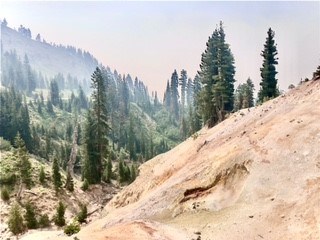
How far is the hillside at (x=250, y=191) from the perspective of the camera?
56.0 feet

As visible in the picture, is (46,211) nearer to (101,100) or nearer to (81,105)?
(101,100)

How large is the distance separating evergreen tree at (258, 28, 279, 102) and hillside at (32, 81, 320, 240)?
2898 cm

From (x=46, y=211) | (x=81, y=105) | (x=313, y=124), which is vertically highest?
(x=81, y=105)

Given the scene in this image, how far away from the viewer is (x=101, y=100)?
202 ft

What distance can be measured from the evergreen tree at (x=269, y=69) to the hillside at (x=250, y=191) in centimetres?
2898

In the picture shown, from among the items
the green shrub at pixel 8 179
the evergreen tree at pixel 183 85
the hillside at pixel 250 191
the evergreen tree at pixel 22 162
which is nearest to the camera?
the hillside at pixel 250 191

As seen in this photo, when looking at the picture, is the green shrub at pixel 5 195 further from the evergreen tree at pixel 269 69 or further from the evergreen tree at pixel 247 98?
the evergreen tree at pixel 247 98

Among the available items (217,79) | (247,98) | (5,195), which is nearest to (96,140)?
(5,195)

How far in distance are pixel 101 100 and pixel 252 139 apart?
41456 mm

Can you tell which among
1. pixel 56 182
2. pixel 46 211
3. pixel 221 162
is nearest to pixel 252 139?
pixel 221 162

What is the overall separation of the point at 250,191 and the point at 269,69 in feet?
132

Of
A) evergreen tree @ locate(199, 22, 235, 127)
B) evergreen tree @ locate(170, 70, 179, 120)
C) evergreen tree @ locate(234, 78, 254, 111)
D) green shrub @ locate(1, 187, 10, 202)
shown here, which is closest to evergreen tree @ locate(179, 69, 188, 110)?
evergreen tree @ locate(170, 70, 179, 120)

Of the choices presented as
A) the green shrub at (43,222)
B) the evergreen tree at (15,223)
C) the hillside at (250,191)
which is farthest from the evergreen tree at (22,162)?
the hillside at (250,191)

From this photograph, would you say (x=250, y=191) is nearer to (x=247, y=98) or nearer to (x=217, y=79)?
(x=217, y=79)
